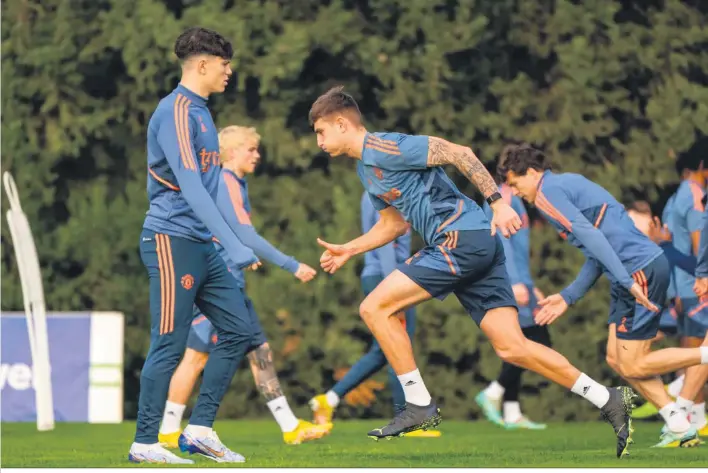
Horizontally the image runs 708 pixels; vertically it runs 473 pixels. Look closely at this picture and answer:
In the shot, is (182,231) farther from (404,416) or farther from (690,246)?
(690,246)

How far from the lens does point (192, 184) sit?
8164 mm

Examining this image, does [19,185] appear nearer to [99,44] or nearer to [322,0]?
[99,44]

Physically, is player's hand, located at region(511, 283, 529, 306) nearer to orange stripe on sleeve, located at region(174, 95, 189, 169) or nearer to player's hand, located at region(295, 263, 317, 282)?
player's hand, located at region(295, 263, 317, 282)

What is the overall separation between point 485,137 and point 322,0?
1.92 metres

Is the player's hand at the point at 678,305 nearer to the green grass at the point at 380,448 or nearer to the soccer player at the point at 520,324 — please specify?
the green grass at the point at 380,448

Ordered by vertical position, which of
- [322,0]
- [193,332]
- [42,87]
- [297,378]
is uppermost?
[322,0]

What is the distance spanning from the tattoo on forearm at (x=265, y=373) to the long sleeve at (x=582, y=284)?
80.5 inches

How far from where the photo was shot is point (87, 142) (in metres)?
13.8

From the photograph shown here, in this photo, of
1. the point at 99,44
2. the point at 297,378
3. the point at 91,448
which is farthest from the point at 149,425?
the point at 99,44

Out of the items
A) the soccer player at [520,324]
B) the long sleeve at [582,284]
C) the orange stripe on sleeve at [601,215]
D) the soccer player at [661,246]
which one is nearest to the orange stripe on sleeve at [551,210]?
the orange stripe on sleeve at [601,215]

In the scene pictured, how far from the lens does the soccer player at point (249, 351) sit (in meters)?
9.81

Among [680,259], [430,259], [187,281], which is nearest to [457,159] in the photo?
[430,259]

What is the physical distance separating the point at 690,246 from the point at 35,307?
17.2 ft

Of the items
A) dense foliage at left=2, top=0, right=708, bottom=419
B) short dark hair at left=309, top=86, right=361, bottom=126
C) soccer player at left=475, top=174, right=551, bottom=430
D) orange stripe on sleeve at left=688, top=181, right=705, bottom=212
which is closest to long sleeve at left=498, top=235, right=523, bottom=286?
soccer player at left=475, top=174, right=551, bottom=430
